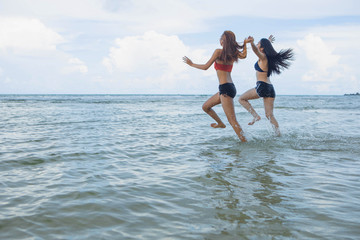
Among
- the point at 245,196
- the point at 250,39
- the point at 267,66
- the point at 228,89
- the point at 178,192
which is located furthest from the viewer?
the point at 267,66

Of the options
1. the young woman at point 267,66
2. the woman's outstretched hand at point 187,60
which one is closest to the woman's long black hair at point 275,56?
the young woman at point 267,66

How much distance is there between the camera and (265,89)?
7062 millimetres

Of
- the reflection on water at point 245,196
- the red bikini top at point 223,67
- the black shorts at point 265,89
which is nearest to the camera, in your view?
the reflection on water at point 245,196

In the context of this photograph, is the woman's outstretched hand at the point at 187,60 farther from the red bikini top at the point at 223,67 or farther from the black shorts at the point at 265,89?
the black shorts at the point at 265,89

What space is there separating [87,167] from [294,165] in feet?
10.4

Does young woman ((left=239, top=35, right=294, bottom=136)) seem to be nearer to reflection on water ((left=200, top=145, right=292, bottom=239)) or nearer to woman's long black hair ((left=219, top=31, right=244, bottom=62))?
woman's long black hair ((left=219, top=31, right=244, bottom=62))

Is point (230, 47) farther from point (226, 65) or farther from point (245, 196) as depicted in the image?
point (245, 196)

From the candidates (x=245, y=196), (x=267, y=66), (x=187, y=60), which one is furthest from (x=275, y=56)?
(x=245, y=196)

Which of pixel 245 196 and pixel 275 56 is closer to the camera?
pixel 245 196

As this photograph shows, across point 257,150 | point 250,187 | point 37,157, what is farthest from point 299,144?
point 37,157

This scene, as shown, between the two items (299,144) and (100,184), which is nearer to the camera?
(100,184)

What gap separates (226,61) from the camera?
609 cm

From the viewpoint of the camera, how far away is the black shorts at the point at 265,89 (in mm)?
7055

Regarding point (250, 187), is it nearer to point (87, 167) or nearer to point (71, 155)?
point (87, 167)
